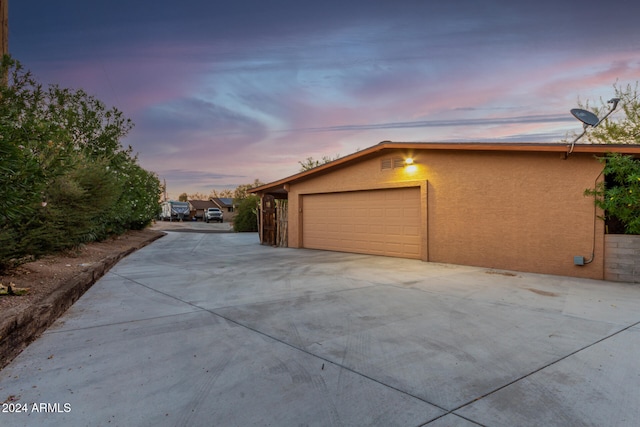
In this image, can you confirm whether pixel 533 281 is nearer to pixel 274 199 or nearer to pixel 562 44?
pixel 562 44

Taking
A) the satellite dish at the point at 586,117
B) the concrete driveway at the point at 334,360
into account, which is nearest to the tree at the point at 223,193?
the satellite dish at the point at 586,117

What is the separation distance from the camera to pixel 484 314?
4496 mm

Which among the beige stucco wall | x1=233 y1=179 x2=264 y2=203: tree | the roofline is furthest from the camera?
x1=233 y1=179 x2=264 y2=203: tree

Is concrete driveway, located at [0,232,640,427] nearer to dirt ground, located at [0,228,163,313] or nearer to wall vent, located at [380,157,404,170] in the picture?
dirt ground, located at [0,228,163,313]

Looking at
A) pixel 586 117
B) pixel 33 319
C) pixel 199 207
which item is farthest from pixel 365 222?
pixel 199 207

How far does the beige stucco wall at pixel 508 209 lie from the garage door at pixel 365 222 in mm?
543

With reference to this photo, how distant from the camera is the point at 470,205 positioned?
8797 millimetres

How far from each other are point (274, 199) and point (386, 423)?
14167 mm

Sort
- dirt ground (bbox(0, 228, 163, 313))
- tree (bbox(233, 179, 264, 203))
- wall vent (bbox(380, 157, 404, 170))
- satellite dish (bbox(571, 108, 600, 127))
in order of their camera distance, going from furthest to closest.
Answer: tree (bbox(233, 179, 264, 203)) → wall vent (bbox(380, 157, 404, 170)) → satellite dish (bbox(571, 108, 600, 127)) → dirt ground (bbox(0, 228, 163, 313))

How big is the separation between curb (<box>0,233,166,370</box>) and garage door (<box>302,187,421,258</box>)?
788 cm

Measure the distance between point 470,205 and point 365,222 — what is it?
3625 millimetres

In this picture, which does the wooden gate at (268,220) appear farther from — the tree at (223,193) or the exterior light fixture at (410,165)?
the tree at (223,193)

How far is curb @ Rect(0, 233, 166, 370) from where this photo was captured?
309 cm

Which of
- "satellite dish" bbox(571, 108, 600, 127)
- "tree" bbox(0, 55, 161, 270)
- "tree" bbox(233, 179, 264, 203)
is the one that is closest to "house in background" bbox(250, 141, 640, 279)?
"satellite dish" bbox(571, 108, 600, 127)
